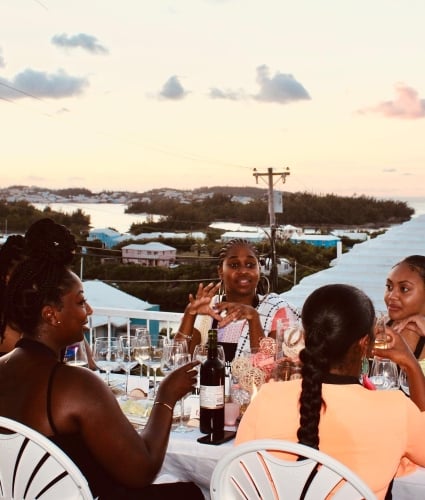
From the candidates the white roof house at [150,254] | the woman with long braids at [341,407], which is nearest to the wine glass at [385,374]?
the woman with long braids at [341,407]

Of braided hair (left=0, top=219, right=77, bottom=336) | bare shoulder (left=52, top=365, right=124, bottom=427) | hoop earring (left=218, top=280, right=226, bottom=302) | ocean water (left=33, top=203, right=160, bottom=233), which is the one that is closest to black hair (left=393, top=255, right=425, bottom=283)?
hoop earring (left=218, top=280, right=226, bottom=302)

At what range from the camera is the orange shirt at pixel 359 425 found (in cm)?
155

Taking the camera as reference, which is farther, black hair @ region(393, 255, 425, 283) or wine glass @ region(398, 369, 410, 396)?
black hair @ region(393, 255, 425, 283)

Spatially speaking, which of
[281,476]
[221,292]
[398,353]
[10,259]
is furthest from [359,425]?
[221,292]

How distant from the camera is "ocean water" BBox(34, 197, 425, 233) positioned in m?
9.86

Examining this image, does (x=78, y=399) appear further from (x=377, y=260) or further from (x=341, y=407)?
(x=377, y=260)

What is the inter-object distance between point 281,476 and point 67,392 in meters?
0.60

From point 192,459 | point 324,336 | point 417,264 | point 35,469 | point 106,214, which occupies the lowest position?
point 192,459

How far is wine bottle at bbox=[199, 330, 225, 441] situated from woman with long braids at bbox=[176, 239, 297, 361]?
94 centimetres

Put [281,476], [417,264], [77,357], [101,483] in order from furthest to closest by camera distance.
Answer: [417,264] → [77,357] → [101,483] → [281,476]

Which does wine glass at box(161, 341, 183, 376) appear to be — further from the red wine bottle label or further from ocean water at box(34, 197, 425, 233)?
ocean water at box(34, 197, 425, 233)

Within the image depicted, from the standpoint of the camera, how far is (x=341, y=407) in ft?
5.16

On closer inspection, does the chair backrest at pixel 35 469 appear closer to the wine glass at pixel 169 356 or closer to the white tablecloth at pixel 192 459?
the white tablecloth at pixel 192 459

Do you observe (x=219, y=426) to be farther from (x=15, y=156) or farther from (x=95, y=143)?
(x=95, y=143)
